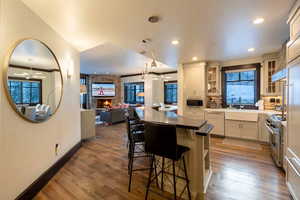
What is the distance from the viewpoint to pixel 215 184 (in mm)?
2166

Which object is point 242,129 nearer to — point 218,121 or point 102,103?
point 218,121

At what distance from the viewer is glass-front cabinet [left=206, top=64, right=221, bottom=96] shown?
5004 millimetres

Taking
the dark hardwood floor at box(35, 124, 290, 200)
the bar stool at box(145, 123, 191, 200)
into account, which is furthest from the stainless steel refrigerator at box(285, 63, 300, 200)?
the bar stool at box(145, 123, 191, 200)

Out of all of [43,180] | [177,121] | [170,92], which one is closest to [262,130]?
[177,121]

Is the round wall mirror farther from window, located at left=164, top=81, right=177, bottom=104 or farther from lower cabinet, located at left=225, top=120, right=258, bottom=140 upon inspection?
window, located at left=164, top=81, right=177, bottom=104

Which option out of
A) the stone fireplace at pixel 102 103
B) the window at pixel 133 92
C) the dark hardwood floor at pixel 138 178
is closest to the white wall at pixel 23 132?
the dark hardwood floor at pixel 138 178

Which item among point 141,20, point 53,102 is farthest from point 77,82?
point 141,20

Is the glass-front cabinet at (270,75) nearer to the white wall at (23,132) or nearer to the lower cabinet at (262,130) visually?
the lower cabinet at (262,130)

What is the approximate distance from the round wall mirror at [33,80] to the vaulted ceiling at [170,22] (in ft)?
1.86

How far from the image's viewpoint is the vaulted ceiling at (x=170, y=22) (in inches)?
72.7

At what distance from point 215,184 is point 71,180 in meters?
2.28

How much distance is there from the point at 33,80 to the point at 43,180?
4.95ft

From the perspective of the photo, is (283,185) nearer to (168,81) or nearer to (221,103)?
(221,103)

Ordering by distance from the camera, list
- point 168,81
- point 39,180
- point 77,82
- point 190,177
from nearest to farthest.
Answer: point 190,177 → point 39,180 → point 77,82 → point 168,81
